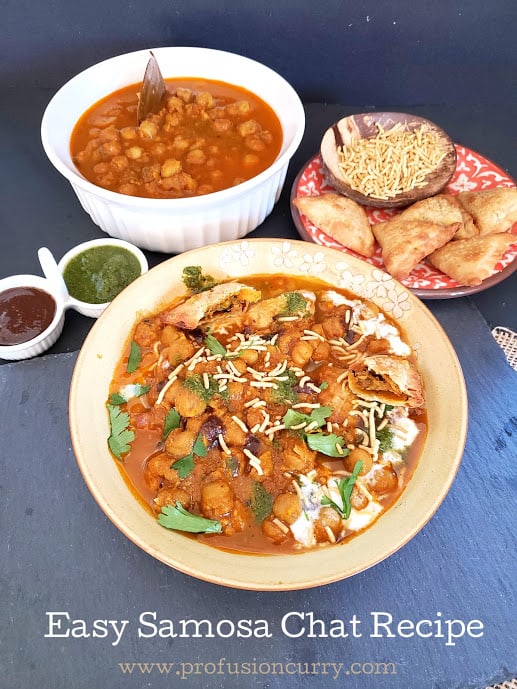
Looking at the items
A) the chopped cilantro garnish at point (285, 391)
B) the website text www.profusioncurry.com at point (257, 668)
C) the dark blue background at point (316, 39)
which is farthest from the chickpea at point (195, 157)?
the website text www.profusioncurry.com at point (257, 668)

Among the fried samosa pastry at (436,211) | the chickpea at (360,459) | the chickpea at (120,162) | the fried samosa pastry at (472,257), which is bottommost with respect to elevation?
the chickpea at (360,459)

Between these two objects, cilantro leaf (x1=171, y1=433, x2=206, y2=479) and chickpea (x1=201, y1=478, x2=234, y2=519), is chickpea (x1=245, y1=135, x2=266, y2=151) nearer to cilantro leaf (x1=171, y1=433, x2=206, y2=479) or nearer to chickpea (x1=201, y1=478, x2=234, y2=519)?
cilantro leaf (x1=171, y1=433, x2=206, y2=479)

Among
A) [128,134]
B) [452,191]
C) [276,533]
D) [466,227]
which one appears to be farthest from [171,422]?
[452,191]

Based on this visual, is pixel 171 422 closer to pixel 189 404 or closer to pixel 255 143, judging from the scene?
pixel 189 404

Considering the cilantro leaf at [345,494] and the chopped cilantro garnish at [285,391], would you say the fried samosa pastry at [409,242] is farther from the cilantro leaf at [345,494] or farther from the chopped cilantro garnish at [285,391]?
the cilantro leaf at [345,494]

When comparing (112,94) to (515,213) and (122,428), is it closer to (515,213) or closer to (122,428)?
(122,428)

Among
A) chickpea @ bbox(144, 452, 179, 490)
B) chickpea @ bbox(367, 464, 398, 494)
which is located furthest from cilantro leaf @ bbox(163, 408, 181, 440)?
chickpea @ bbox(367, 464, 398, 494)
